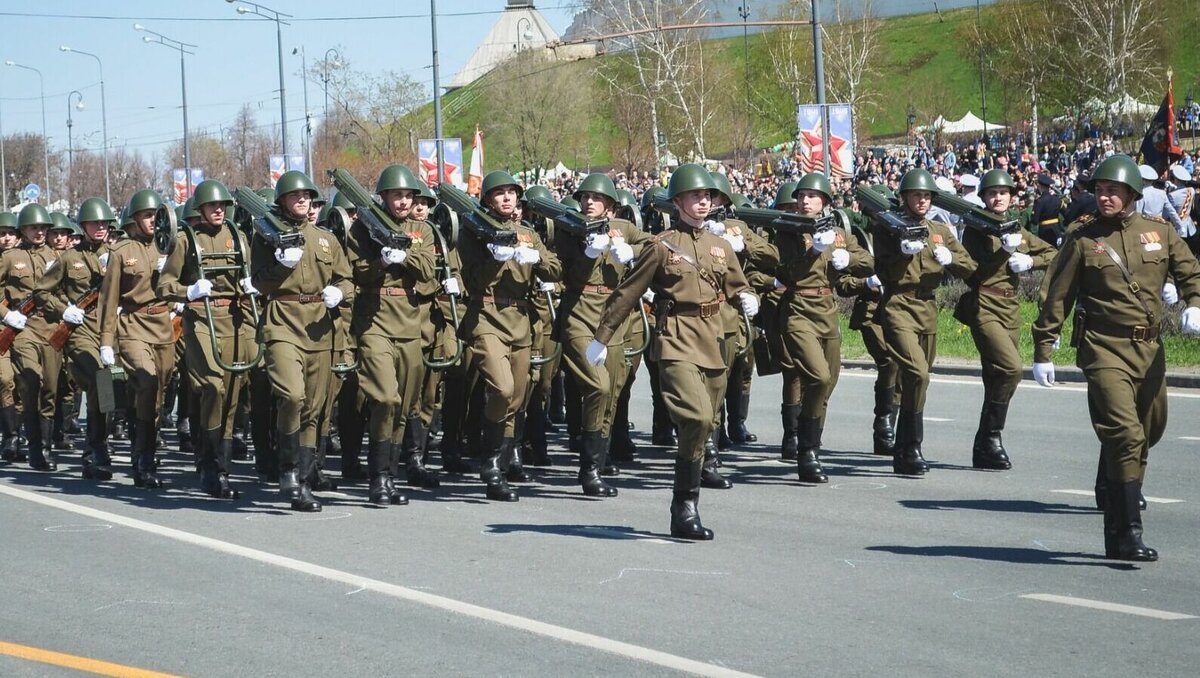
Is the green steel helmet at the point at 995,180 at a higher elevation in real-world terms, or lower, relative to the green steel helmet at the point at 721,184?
higher

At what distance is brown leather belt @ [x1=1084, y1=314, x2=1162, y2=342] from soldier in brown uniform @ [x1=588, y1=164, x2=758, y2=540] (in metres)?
2.08

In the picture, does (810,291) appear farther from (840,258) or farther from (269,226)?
(269,226)

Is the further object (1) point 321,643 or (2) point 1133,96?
(2) point 1133,96

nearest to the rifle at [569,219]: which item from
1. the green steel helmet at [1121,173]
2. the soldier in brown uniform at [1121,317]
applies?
the soldier in brown uniform at [1121,317]

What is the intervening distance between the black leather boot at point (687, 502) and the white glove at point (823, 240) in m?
2.93

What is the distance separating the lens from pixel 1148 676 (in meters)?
6.04

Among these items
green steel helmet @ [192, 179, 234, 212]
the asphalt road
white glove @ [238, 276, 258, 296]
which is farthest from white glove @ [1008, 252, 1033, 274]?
green steel helmet @ [192, 179, 234, 212]

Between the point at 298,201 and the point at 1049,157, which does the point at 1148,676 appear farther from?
the point at 1049,157

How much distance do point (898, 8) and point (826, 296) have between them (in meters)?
113

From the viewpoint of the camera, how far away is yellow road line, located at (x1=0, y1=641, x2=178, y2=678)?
6.46m

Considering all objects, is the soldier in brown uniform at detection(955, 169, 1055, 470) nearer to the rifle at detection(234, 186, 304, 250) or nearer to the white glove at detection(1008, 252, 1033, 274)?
the white glove at detection(1008, 252, 1033, 274)

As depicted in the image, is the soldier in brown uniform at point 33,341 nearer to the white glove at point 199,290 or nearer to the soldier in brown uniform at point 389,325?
the white glove at point 199,290

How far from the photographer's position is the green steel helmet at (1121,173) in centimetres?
832

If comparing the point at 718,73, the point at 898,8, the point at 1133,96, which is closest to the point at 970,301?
the point at 1133,96
